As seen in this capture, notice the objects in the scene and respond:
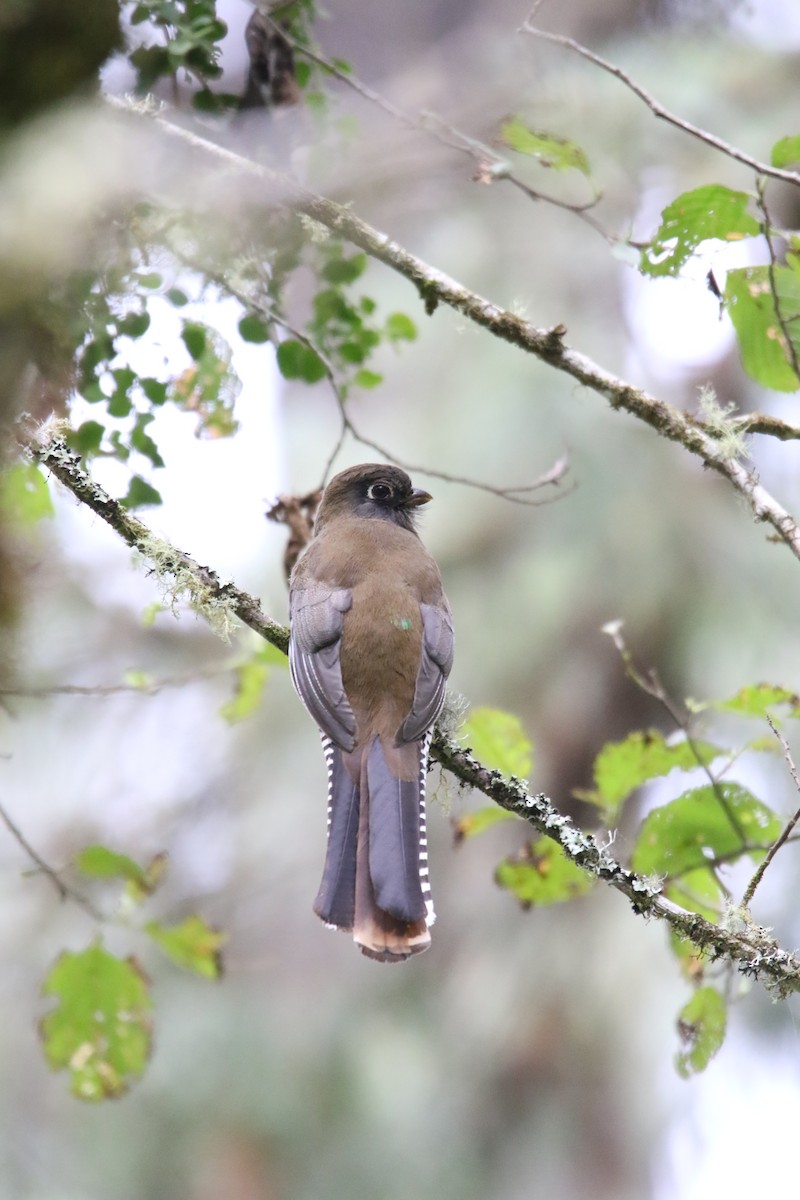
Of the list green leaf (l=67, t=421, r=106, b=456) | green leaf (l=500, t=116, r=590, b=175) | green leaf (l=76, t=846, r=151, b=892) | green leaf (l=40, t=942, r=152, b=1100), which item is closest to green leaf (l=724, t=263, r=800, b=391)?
green leaf (l=500, t=116, r=590, b=175)

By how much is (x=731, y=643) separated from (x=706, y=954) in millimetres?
4346

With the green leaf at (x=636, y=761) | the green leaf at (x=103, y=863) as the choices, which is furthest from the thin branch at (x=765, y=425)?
the green leaf at (x=103, y=863)

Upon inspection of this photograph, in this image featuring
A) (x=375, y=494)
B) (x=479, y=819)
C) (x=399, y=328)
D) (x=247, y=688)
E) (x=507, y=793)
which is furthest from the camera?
(x=375, y=494)

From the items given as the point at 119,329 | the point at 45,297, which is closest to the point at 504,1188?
the point at 119,329

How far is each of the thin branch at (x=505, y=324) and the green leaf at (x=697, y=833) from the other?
605 millimetres

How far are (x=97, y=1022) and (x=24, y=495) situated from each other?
51.9 inches

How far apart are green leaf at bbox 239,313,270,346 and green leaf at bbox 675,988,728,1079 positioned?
1918mm

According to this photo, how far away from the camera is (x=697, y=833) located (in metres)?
2.84

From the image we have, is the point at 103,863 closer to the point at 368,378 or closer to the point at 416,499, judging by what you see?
the point at 368,378

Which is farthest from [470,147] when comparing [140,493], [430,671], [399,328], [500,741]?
[500,741]

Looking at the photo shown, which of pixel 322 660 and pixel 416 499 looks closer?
pixel 322 660

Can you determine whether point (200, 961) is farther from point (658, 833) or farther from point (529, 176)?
point (529, 176)

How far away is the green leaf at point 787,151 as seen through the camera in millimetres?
2539

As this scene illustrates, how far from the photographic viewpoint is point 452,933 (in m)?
7.33
